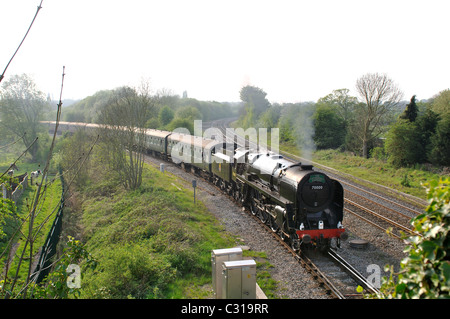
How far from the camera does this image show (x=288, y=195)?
1078 cm

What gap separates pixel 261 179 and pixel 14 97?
36.8 metres

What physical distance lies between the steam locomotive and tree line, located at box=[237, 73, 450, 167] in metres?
12.8

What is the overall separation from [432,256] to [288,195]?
829 centimetres

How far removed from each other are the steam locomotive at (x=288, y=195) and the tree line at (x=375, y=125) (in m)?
12.8

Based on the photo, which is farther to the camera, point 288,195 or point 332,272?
point 288,195

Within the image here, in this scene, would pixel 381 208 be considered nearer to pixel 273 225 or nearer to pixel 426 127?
pixel 273 225

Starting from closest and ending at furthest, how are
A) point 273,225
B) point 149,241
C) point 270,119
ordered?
point 149,241
point 273,225
point 270,119

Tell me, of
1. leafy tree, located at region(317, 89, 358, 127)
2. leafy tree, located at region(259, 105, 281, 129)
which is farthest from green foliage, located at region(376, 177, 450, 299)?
leafy tree, located at region(259, 105, 281, 129)

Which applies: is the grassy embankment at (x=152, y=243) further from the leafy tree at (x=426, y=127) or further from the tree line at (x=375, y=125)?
the leafy tree at (x=426, y=127)

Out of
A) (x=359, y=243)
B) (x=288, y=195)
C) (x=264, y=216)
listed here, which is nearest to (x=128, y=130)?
(x=264, y=216)

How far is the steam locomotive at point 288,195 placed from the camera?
10430mm

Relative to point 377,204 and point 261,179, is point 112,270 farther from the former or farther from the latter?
point 377,204

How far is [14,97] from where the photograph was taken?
122 feet
